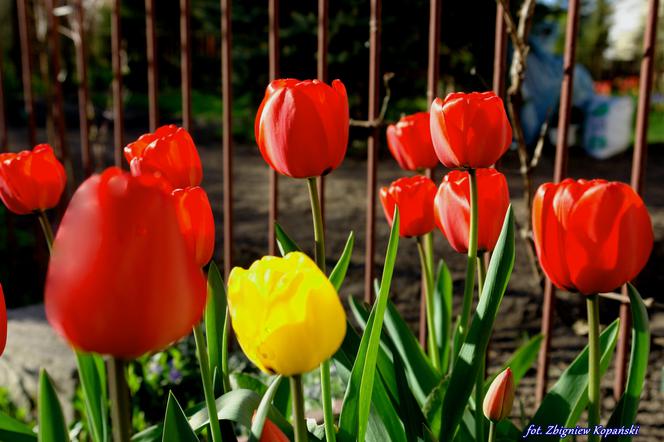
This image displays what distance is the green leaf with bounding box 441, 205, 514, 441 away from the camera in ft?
3.10

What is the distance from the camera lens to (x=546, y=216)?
847 millimetres

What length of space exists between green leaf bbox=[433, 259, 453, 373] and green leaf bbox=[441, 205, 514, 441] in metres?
0.55

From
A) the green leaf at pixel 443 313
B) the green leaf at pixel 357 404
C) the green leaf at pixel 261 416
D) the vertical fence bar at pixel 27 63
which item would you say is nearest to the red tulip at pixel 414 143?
the green leaf at pixel 443 313

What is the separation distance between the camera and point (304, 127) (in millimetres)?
941

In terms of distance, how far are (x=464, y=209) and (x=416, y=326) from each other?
2.20 m

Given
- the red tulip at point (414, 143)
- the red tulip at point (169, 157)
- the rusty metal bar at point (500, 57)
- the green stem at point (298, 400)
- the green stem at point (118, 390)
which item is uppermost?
the rusty metal bar at point (500, 57)

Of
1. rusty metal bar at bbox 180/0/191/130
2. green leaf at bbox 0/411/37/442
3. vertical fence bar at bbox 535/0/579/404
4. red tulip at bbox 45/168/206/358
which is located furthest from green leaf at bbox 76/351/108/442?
rusty metal bar at bbox 180/0/191/130

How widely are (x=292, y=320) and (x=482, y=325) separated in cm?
37

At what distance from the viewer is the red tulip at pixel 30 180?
1.13 meters

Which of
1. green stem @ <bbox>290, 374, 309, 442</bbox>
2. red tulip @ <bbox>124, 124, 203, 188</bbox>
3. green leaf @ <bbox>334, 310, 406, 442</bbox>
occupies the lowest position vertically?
green leaf @ <bbox>334, 310, 406, 442</bbox>

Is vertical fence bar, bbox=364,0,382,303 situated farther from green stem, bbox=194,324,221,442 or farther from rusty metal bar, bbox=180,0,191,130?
green stem, bbox=194,324,221,442

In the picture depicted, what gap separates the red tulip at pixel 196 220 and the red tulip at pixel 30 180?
1.28ft

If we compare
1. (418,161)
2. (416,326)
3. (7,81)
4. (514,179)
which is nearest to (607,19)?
(514,179)

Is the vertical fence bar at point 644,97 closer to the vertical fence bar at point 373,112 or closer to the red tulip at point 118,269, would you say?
the vertical fence bar at point 373,112
